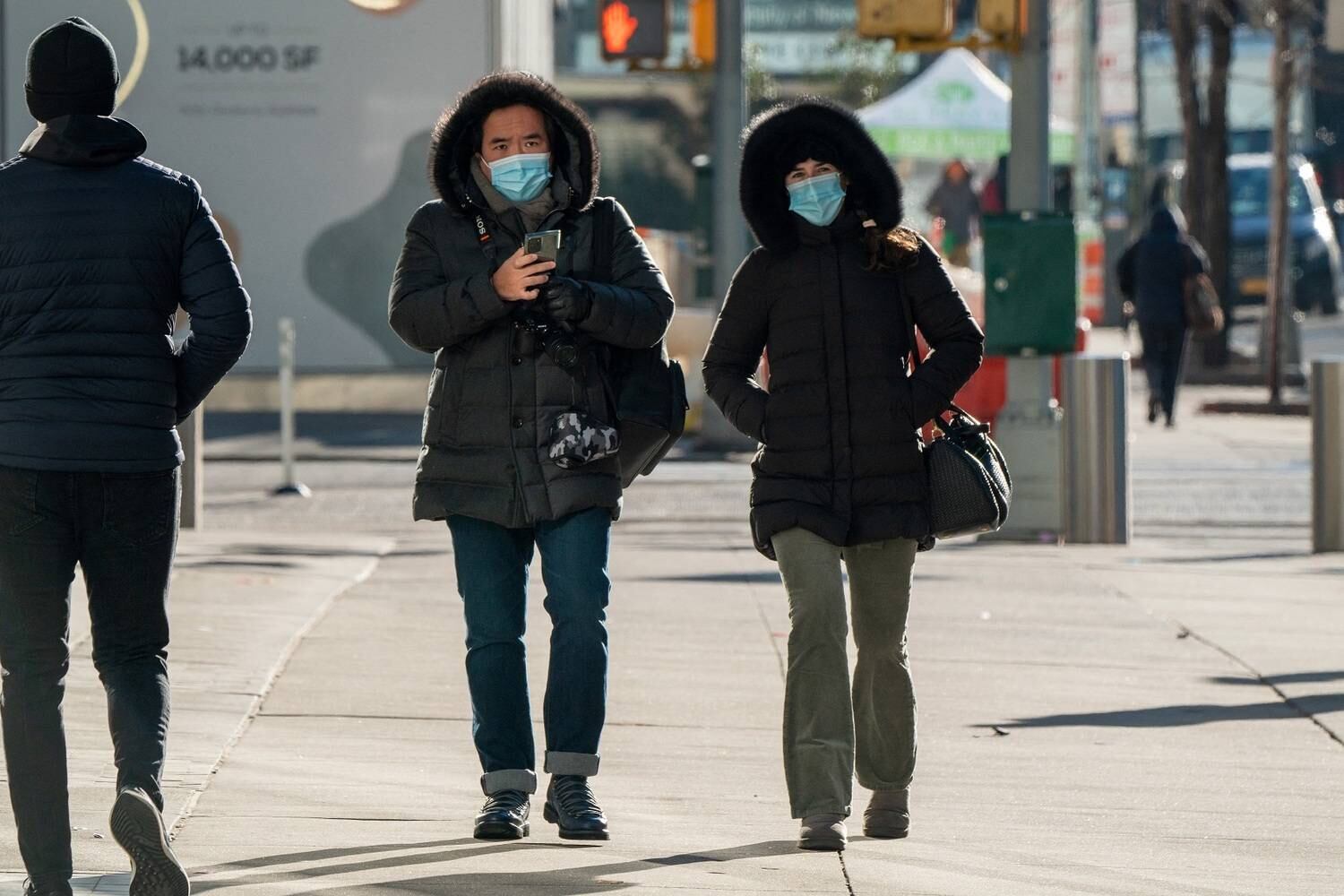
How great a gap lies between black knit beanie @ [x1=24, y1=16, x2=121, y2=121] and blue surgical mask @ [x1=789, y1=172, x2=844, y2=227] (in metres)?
1.70

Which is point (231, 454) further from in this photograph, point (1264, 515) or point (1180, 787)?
point (1180, 787)

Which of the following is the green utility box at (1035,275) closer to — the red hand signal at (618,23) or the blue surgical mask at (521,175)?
the red hand signal at (618,23)

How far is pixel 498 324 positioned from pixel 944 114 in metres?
25.1

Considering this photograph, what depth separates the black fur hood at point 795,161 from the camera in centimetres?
581

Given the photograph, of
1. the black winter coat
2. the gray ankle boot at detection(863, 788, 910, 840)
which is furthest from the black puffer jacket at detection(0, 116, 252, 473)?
the black winter coat

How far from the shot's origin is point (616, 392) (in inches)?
227

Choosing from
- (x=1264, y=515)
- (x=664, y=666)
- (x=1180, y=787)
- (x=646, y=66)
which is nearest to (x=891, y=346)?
(x=1180, y=787)

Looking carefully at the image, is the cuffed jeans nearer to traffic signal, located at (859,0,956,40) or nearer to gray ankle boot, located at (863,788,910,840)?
gray ankle boot, located at (863,788,910,840)

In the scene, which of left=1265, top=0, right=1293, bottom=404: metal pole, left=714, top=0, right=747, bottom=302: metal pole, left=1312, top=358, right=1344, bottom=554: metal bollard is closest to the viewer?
left=1312, top=358, right=1344, bottom=554: metal bollard

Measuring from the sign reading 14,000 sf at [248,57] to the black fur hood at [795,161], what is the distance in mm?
15441

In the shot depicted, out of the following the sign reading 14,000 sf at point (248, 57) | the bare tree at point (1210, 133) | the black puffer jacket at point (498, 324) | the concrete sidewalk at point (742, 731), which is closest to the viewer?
the concrete sidewalk at point (742, 731)

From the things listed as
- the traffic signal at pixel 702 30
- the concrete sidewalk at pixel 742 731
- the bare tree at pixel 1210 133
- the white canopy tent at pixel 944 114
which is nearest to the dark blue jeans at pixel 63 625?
the concrete sidewalk at pixel 742 731

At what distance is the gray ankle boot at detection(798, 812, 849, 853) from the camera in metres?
5.60

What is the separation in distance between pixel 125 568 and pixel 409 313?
112cm
